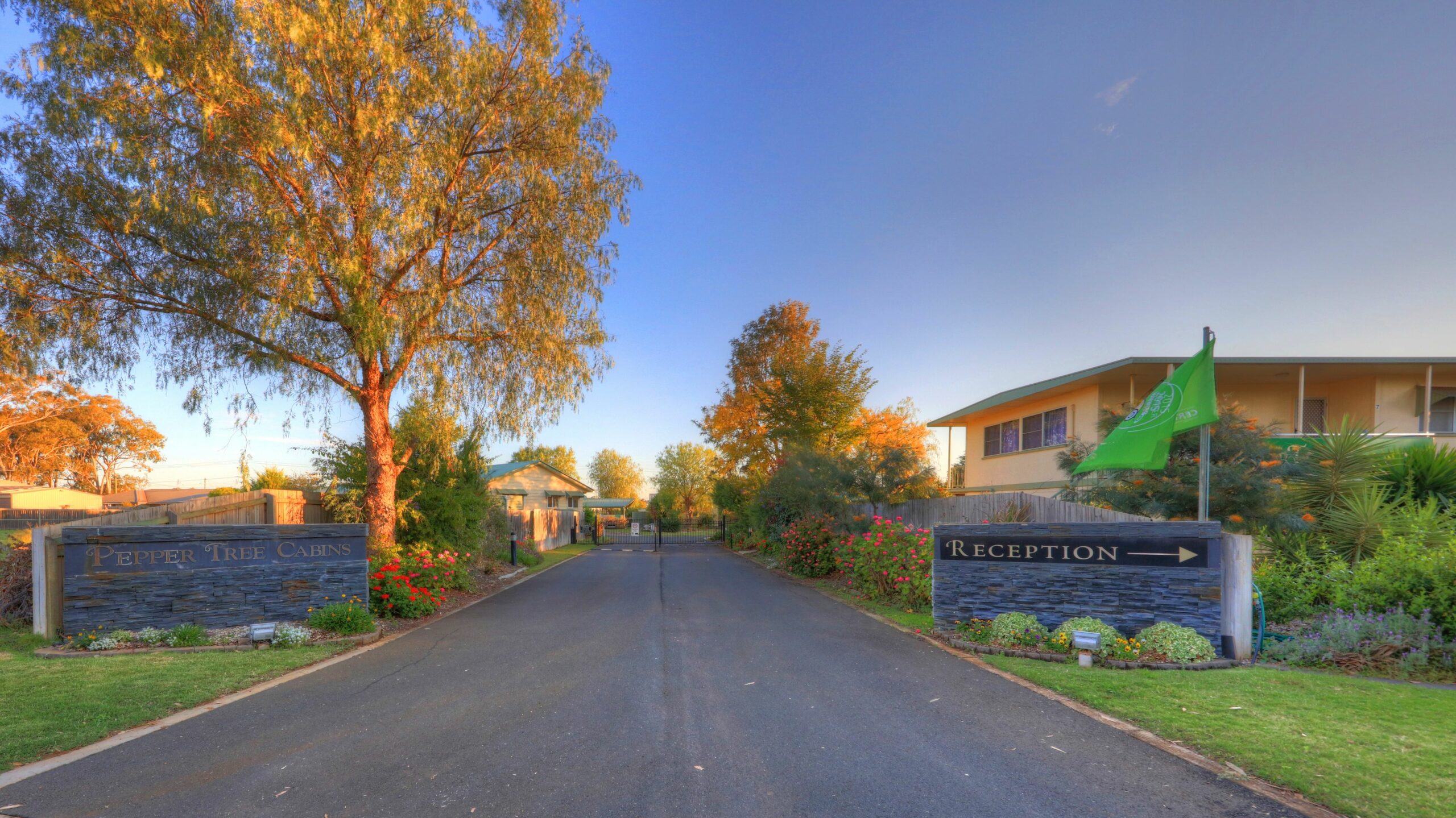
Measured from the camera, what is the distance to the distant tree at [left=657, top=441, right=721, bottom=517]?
65.2m

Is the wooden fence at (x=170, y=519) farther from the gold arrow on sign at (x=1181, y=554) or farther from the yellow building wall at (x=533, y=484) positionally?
the yellow building wall at (x=533, y=484)

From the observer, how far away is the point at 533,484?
34312mm

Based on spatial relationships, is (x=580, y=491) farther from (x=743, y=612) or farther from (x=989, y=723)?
(x=989, y=723)

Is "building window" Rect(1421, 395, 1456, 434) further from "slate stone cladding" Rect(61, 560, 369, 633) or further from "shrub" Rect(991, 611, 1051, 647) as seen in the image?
"slate stone cladding" Rect(61, 560, 369, 633)

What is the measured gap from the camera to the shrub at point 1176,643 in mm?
6848

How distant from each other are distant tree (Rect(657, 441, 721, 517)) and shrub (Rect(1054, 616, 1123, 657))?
56.5 m

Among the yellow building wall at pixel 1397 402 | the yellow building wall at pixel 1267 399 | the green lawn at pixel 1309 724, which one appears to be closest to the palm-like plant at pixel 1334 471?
the green lawn at pixel 1309 724

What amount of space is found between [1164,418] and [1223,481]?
2.28 metres

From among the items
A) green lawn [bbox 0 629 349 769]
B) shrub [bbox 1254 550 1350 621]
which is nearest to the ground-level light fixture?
shrub [bbox 1254 550 1350 621]

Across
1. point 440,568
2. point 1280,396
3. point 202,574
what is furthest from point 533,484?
point 1280,396

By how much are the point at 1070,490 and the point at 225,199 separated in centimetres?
1466

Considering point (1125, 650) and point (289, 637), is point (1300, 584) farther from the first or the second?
point (289, 637)

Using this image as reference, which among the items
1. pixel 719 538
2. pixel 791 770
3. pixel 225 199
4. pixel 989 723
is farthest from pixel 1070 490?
pixel 719 538

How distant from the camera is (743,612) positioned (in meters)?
10.9
